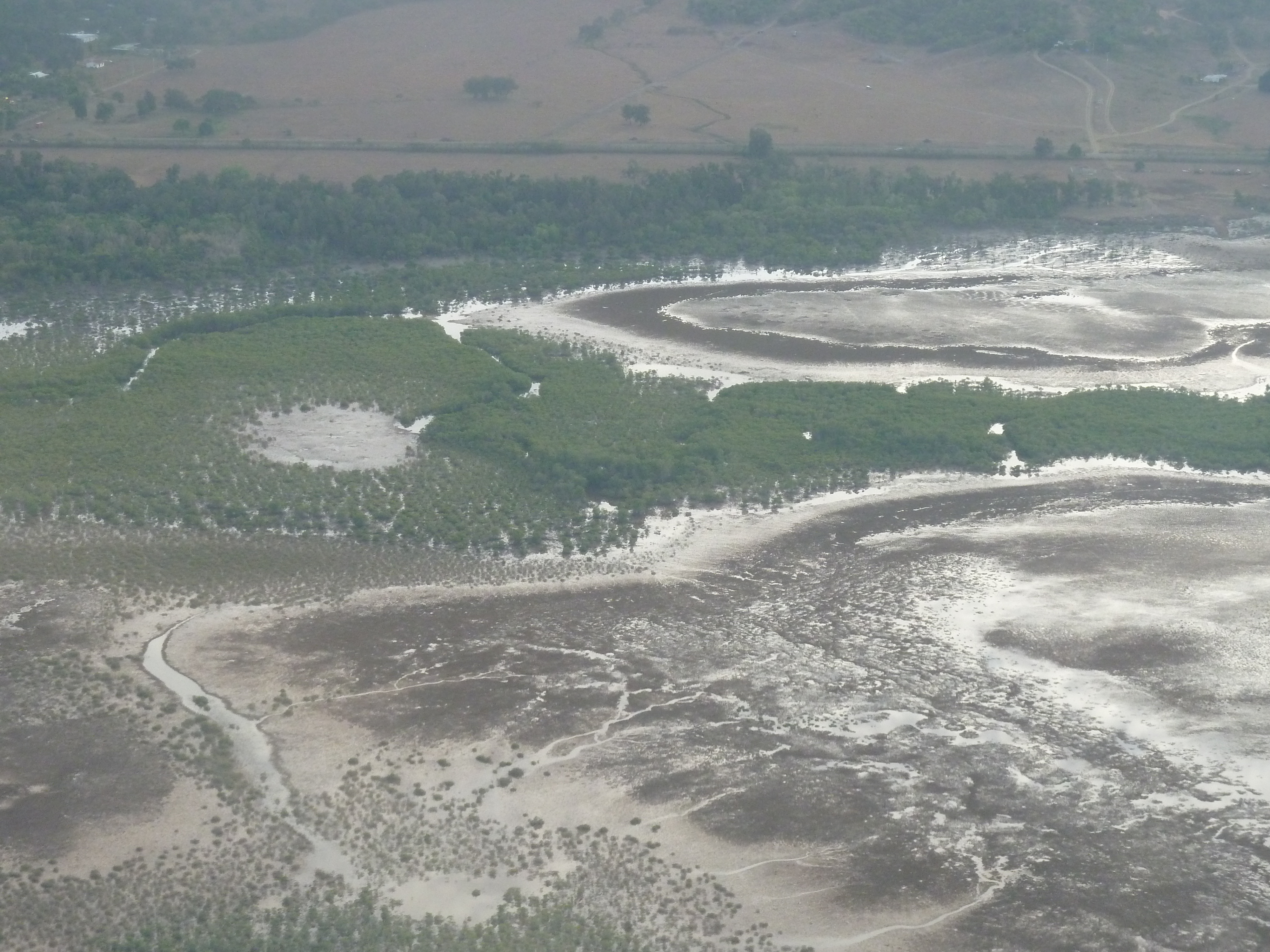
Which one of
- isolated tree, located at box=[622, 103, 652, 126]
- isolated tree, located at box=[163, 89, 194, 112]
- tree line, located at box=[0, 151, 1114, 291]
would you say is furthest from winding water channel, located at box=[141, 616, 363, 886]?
isolated tree, located at box=[163, 89, 194, 112]

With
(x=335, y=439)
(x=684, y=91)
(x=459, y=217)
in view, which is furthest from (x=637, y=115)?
(x=335, y=439)

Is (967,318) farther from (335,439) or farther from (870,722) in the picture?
(870,722)

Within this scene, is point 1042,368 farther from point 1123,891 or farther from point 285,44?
point 285,44

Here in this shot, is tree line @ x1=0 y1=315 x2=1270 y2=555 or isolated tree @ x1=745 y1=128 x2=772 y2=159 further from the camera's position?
isolated tree @ x1=745 y1=128 x2=772 y2=159

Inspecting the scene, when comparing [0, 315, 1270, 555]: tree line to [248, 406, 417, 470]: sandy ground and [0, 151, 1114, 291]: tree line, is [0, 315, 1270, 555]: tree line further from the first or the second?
[0, 151, 1114, 291]: tree line

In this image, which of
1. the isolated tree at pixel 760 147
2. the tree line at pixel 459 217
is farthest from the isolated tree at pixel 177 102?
the isolated tree at pixel 760 147

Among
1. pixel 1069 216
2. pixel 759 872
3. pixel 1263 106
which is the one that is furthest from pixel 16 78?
pixel 759 872
